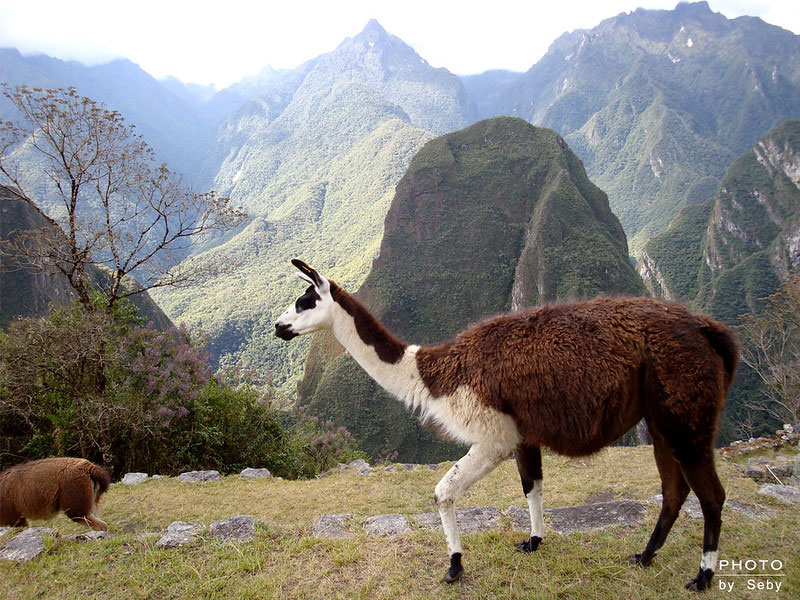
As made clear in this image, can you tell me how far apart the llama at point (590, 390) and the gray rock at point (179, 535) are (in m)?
2.17

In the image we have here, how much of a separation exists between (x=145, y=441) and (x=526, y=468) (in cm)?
646

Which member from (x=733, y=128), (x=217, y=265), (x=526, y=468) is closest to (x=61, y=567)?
(x=526, y=468)

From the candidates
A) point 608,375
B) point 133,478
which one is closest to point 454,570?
point 608,375

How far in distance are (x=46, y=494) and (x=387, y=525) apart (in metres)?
3.45

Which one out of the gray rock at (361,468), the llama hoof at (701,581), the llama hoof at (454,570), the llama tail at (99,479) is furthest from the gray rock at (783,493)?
the llama tail at (99,479)

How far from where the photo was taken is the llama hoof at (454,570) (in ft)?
10.5

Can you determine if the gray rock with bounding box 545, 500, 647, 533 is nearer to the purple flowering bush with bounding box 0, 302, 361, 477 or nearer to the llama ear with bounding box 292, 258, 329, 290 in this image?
the llama ear with bounding box 292, 258, 329, 290

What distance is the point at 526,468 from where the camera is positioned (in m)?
3.59

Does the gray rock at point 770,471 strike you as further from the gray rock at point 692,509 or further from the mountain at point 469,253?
the mountain at point 469,253

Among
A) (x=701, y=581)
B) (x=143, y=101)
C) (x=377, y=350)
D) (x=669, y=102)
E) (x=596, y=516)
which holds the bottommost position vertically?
(x=596, y=516)

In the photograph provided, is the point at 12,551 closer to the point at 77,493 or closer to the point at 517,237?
the point at 77,493

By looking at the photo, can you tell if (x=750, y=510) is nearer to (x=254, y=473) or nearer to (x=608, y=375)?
(x=608, y=375)

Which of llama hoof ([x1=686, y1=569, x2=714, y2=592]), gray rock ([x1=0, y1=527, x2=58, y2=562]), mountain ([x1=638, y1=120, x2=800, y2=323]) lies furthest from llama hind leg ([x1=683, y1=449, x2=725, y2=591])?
mountain ([x1=638, y1=120, x2=800, y2=323])

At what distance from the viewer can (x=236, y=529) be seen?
406cm
